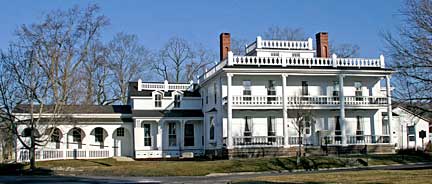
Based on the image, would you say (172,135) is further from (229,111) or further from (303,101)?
(303,101)

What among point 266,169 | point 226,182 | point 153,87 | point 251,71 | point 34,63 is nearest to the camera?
point 226,182

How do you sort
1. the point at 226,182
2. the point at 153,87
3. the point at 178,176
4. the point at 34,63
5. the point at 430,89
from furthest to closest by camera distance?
the point at 153,87 < the point at 34,63 < the point at 178,176 < the point at 226,182 < the point at 430,89

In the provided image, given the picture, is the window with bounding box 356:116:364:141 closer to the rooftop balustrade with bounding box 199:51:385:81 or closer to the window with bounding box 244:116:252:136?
the rooftop balustrade with bounding box 199:51:385:81

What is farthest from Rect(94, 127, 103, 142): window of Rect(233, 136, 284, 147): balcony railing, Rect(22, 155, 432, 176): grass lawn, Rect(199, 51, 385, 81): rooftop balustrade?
Rect(233, 136, 284, 147): balcony railing

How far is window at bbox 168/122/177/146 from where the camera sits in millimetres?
48031

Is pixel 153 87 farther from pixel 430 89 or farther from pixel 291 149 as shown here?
pixel 430 89

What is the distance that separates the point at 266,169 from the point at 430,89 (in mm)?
12620

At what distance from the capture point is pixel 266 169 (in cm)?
3403

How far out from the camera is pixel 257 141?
42406 mm

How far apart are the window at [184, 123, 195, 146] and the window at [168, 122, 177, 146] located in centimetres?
94

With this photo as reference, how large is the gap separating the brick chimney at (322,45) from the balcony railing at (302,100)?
6.57m

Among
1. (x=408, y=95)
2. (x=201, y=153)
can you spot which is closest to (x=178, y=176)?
(x=408, y=95)

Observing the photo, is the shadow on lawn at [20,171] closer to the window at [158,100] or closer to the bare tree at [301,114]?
the window at [158,100]

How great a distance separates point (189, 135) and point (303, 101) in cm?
1083
